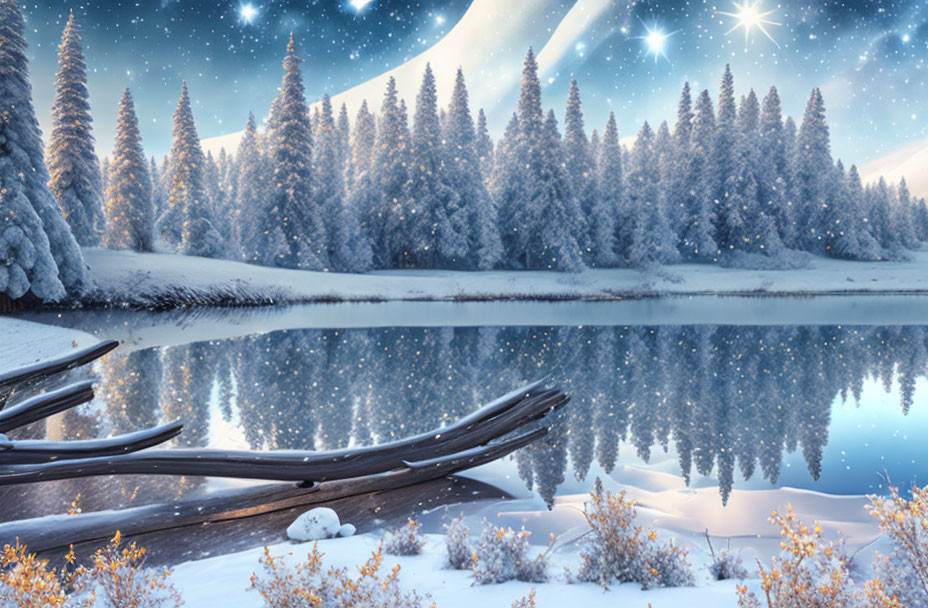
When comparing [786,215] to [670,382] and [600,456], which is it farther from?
[600,456]

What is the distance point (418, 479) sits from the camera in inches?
282

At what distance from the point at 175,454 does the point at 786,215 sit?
5503cm

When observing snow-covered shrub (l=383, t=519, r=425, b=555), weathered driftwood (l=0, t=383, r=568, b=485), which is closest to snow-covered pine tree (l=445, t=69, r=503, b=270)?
weathered driftwood (l=0, t=383, r=568, b=485)

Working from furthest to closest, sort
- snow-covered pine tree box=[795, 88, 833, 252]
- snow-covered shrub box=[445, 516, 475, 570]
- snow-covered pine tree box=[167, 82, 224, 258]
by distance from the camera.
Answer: snow-covered pine tree box=[795, 88, 833, 252] → snow-covered pine tree box=[167, 82, 224, 258] → snow-covered shrub box=[445, 516, 475, 570]

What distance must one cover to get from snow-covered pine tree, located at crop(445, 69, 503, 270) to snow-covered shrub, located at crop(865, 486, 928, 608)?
38.1m

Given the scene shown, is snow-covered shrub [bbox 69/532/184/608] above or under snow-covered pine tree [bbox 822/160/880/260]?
under

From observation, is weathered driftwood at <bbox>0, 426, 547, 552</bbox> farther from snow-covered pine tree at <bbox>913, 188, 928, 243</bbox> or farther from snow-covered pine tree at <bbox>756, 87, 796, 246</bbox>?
snow-covered pine tree at <bbox>913, 188, 928, 243</bbox>

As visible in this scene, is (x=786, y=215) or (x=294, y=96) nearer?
(x=294, y=96)

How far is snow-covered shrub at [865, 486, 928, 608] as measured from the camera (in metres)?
3.22

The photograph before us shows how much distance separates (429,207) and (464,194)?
3.01 metres

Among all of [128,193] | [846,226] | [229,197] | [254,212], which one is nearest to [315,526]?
[254,212]

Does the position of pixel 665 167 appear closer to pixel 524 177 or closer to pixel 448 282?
pixel 524 177

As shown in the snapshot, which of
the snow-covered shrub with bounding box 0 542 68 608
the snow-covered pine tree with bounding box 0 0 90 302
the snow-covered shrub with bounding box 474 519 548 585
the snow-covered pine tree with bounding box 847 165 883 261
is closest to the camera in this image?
the snow-covered shrub with bounding box 0 542 68 608

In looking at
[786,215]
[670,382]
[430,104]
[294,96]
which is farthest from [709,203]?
[670,382]
